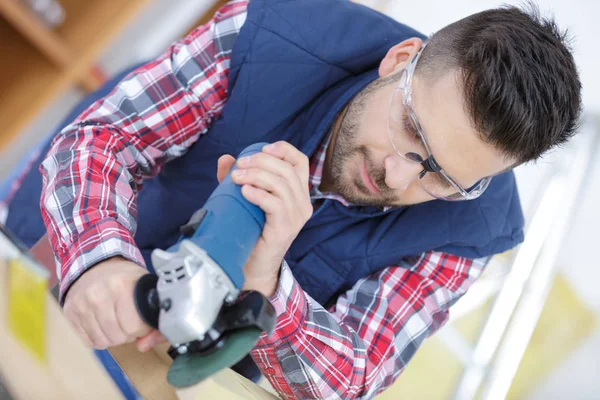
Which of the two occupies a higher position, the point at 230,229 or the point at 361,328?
the point at 230,229

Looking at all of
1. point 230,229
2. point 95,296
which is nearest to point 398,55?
point 230,229

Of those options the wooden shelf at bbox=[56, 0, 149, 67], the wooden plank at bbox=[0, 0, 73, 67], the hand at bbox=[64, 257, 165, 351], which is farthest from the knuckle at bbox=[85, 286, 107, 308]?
the wooden shelf at bbox=[56, 0, 149, 67]

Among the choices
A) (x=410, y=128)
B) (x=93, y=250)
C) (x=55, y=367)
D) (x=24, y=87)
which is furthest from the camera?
(x=24, y=87)

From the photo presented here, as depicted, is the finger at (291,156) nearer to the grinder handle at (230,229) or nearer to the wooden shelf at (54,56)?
the grinder handle at (230,229)

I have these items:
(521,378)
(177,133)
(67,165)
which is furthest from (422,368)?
(67,165)

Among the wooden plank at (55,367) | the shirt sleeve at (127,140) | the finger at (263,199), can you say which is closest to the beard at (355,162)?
the shirt sleeve at (127,140)

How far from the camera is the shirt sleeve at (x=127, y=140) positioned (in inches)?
27.8

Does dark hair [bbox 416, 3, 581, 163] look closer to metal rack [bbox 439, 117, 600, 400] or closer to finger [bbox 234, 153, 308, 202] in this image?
finger [bbox 234, 153, 308, 202]

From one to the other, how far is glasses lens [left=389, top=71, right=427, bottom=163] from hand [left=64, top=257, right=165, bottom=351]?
0.47 m

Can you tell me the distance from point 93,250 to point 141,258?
0.23 feet

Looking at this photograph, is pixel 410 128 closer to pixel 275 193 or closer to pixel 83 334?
pixel 275 193

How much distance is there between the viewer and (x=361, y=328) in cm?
93

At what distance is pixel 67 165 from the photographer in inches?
30.7

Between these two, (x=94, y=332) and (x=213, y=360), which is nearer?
(x=213, y=360)
